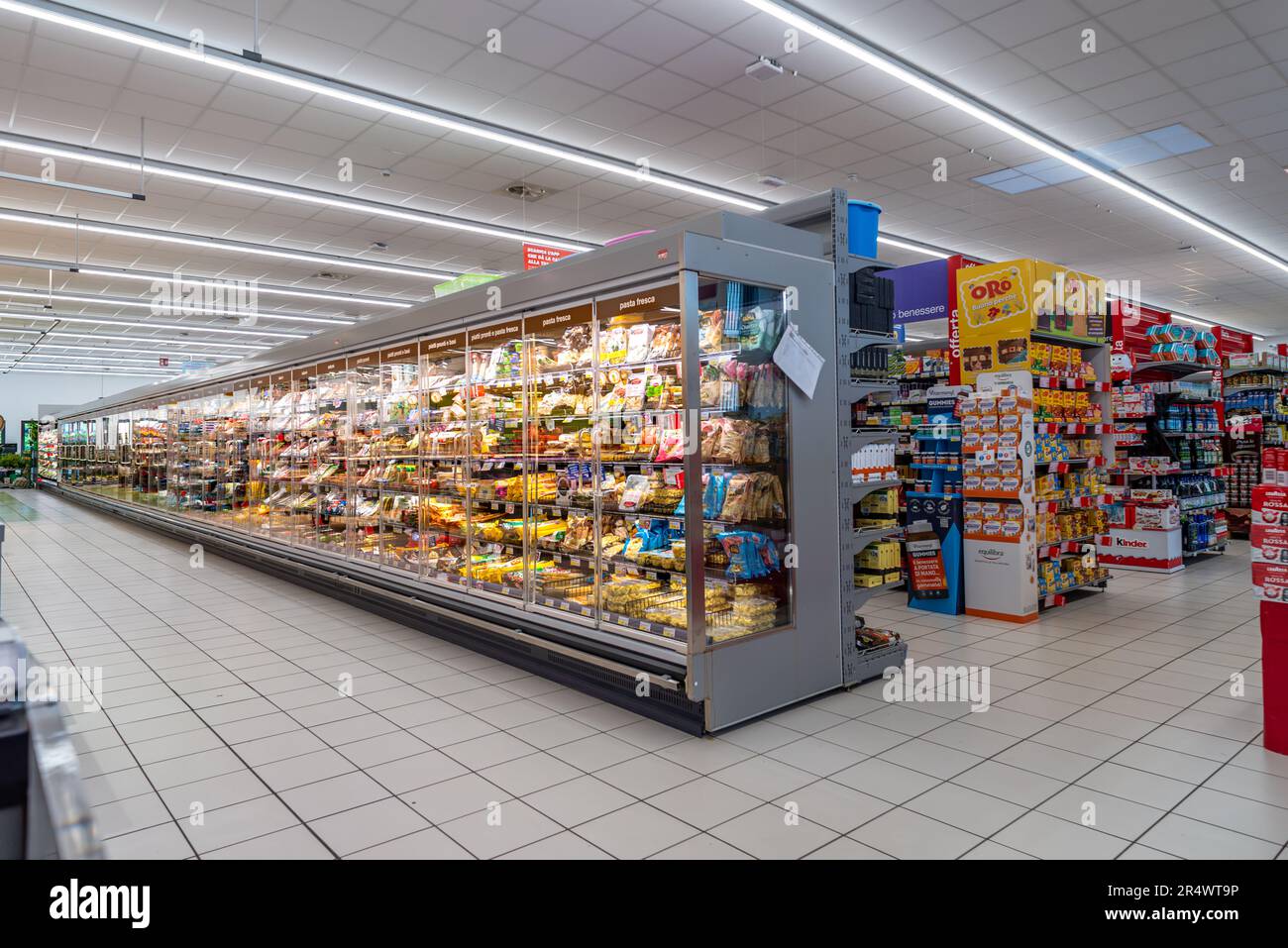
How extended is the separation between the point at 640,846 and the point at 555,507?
280cm

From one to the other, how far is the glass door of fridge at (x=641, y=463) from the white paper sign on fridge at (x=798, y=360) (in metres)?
0.58

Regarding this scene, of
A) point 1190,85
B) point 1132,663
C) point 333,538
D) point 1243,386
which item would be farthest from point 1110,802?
point 1243,386

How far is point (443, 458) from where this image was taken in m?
6.41

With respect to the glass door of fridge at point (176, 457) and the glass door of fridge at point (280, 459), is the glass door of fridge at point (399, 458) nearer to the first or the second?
the glass door of fridge at point (280, 459)

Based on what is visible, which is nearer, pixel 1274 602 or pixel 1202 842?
pixel 1202 842

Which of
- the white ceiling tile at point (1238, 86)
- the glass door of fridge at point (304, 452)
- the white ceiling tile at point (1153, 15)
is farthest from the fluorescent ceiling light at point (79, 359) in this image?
the white ceiling tile at point (1238, 86)

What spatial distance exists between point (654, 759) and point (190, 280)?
1461cm

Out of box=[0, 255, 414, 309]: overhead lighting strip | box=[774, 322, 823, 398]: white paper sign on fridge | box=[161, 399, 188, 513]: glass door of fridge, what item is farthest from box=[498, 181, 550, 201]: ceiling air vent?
box=[161, 399, 188, 513]: glass door of fridge

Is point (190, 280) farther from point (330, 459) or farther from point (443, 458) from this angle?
Answer: point (443, 458)

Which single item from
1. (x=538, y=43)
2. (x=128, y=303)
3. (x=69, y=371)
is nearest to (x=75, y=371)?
(x=69, y=371)

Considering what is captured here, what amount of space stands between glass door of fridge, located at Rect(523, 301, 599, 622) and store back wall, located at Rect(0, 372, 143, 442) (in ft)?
106

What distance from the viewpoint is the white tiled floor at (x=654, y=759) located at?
280 centimetres

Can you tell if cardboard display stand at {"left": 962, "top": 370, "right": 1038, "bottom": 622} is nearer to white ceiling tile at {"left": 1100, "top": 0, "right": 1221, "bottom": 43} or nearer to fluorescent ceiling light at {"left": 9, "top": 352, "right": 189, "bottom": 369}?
white ceiling tile at {"left": 1100, "top": 0, "right": 1221, "bottom": 43}

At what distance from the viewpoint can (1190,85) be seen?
7688mm
